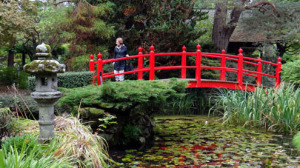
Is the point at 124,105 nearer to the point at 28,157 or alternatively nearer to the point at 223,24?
the point at 28,157

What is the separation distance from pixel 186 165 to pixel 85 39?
7430 mm

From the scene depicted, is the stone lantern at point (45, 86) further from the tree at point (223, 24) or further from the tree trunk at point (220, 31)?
the tree trunk at point (220, 31)

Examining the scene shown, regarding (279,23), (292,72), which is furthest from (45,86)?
(279,23)

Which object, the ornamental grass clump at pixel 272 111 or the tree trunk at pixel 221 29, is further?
the tree trunk at pixel 221 29

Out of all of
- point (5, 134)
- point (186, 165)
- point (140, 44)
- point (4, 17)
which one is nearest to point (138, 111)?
point (186, 165)

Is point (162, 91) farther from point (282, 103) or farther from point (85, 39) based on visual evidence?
point (85, 39)

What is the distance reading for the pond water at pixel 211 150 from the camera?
5711 mm

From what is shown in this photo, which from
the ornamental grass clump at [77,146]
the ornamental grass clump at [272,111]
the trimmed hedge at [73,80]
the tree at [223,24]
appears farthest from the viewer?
the tree at [223,24]

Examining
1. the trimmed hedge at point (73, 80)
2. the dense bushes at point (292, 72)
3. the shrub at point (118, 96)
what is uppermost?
the dense bushes at point (292, 72)

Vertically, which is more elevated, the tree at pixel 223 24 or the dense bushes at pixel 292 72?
the tree at pixel 223 24

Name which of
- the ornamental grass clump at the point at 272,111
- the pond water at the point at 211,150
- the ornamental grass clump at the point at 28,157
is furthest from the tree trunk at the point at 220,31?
the ornamental grass clump at the point at 28,157

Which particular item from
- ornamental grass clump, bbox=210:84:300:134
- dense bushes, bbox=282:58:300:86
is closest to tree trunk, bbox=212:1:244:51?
dense bushes, bbox=282:58:300:86

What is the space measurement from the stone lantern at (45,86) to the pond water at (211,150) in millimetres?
1643

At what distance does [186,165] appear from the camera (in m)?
5.59
